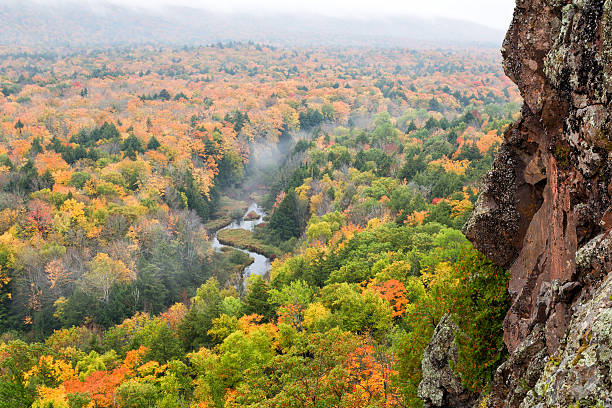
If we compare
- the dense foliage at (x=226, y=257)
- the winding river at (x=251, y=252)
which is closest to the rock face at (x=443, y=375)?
the dense foliage at (x=226, y=257)

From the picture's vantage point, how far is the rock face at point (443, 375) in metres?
15.7

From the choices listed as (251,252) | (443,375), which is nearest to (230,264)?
(251,252)

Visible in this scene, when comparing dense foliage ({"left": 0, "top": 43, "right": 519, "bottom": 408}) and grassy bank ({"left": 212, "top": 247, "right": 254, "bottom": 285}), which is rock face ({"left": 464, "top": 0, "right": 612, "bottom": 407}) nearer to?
dense foliage ({"left": 0, "top": 43, "right": 519, "bottom": 408})

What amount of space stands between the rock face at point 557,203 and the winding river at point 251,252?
1919 inches

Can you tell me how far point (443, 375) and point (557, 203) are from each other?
8.50m

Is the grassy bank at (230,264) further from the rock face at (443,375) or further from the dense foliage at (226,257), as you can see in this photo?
the rock face at (443,375)

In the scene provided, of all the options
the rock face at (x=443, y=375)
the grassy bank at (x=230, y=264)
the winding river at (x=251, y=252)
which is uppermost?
the rock face at (x=443, y=375)

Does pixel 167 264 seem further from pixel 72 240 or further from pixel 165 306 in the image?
pixel 72 240

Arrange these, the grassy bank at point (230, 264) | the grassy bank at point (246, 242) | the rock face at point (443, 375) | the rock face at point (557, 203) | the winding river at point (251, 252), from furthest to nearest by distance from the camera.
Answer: the grassy bank at point (246, 242), the winding river at point (251, 252), the grassy bank at point (230, 264), the rock face at point (443, 375), the rock face at point (557, 203)

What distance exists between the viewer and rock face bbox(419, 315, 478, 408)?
1570cm

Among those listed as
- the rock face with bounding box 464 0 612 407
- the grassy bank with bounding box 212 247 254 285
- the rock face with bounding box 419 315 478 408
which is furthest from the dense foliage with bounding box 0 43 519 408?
the rock face with bounding box 464 0 612 407

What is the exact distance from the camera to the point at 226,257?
74.5 m

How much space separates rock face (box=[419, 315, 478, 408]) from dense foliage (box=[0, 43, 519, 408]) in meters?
0.82

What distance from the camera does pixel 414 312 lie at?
20609 millimetres
